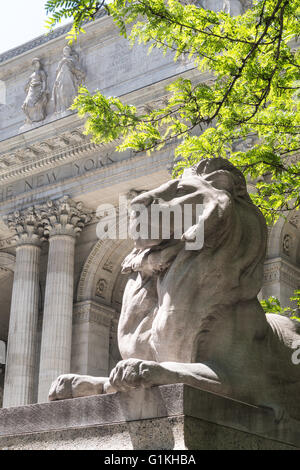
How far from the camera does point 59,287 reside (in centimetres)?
2464

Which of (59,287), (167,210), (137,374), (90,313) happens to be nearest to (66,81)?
(59,287)

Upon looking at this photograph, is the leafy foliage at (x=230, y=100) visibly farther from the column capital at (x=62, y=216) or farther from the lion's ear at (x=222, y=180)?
the column capital at (x=62, y=216)

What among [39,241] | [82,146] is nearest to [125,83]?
[82,146]

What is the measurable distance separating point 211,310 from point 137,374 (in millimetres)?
867

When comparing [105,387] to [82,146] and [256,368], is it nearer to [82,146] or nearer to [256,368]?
[256,368]

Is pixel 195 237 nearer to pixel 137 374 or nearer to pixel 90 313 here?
pixel 137 374

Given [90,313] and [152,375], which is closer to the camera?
[152,375]

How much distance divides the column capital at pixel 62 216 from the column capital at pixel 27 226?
1.14 ft

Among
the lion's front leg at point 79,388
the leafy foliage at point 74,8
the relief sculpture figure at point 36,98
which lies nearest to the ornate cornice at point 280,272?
the relief sculpture figure at point 36,98

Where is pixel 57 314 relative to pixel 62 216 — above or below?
below

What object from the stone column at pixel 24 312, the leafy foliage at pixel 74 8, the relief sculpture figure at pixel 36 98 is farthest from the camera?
the relief sculpture figure at pixel 36 98

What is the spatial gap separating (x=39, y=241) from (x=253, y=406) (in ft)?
71.1

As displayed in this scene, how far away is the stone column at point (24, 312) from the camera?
79.6 feet

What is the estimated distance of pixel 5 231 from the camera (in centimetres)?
2775
